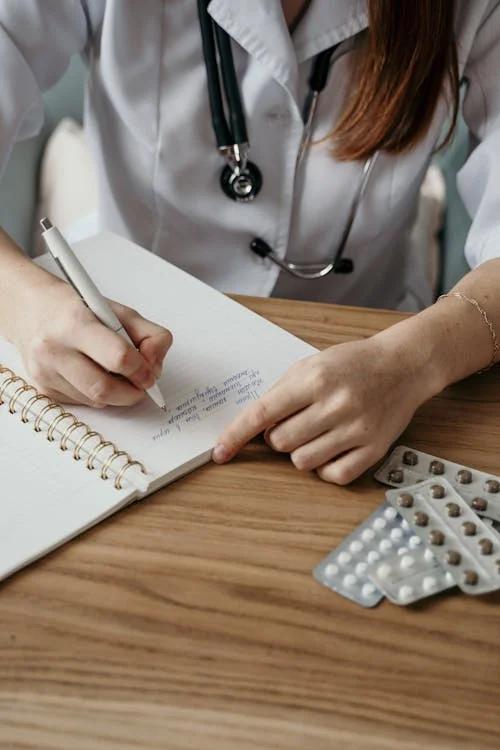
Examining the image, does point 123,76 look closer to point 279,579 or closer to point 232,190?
point 232,190

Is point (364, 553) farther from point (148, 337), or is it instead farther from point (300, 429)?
point (148, 337)

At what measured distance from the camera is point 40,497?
25.3 inches

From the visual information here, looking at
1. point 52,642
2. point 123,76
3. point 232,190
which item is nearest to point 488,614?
point 52,642

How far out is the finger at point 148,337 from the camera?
2.33 feet

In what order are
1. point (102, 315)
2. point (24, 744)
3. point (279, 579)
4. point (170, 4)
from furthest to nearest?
point (170, 4) < point (102, 315) < point (279, 579) < point (24, 744)

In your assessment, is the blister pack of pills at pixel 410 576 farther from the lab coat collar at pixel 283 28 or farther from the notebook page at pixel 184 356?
the lab coat collar at pixel 283 28

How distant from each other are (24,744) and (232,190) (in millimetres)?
684

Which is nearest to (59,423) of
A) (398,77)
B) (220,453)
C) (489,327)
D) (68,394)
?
(68,394)

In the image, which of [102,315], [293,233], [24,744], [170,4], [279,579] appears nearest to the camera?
[24,744]

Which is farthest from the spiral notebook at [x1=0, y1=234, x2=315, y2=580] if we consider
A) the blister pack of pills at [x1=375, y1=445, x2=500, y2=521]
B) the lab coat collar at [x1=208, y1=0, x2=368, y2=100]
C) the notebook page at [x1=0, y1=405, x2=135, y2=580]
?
the lab coat collar at [x1=208, y1=0, x2=368, y2=100]

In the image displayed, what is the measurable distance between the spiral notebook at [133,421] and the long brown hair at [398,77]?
0.28 meters

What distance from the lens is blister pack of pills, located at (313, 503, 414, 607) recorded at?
1.95 feet

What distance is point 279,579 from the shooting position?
0.60 metres

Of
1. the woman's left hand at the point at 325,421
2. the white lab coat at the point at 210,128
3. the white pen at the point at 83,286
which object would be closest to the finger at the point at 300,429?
the woman's left hand at the point at 325,421
